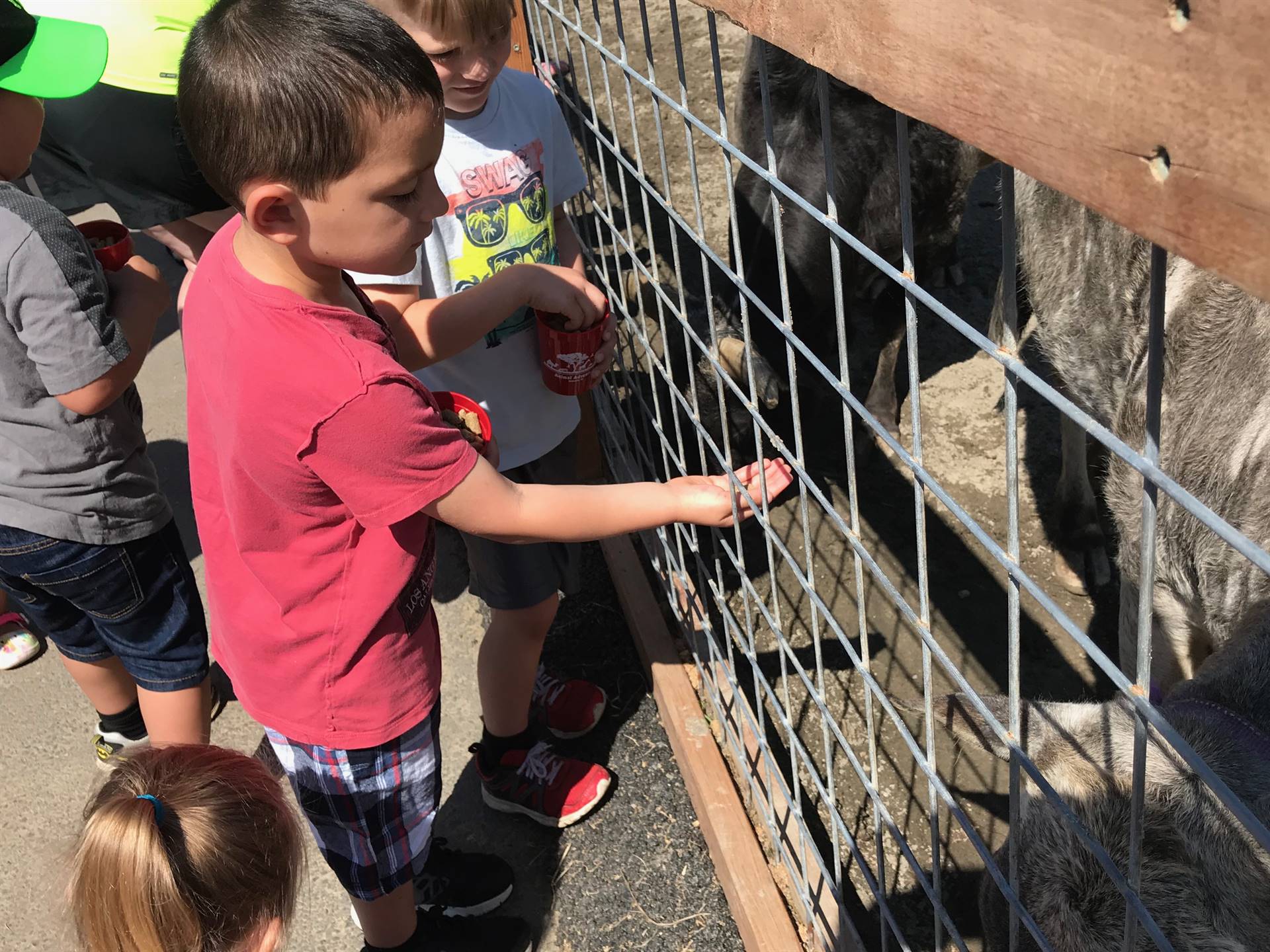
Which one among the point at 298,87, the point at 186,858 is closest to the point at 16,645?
the point at 186,858

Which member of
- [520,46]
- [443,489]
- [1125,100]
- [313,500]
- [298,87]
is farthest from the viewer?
[520,46]

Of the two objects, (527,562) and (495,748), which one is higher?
(527,562)

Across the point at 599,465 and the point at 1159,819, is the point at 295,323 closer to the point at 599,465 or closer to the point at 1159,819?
the point at 1159,819

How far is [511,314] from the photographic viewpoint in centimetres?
236

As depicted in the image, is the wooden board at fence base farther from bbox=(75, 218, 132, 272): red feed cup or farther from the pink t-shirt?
bbox=(75, 218, 132, 272): red feed cup

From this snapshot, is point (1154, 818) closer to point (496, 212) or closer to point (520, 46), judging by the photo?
point (496, 212)

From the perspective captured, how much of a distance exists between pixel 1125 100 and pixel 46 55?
228 cm

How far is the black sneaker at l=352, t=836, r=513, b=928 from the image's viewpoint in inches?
109

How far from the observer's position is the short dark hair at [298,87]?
5.02ft

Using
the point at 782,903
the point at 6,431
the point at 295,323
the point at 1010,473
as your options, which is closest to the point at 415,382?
the point at 295,323

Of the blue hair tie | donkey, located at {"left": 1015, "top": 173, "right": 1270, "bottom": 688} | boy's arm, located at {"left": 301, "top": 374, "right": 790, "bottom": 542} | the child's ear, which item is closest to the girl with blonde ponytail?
the blue hair tie

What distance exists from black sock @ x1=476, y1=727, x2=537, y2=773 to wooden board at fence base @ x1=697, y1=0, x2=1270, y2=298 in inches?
94.0

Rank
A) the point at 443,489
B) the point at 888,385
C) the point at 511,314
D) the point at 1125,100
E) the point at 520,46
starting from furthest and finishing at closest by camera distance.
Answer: the point at 888,385, the point at 520,46, the point at 511,314, the point at 443,489, the point at 1125,100

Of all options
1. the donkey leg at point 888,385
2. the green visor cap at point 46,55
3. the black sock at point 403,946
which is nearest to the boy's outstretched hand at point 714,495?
the black sock at point 403,946
